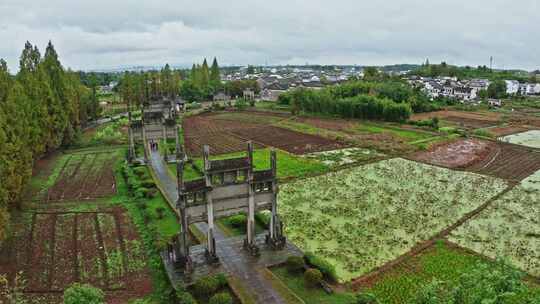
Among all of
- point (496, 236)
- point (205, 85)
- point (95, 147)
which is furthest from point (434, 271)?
point (205, 85)

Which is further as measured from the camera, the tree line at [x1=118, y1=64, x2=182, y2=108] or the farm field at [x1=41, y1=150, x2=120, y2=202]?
the tree line at [x1=118, y1=64, x2=182, y2=108]

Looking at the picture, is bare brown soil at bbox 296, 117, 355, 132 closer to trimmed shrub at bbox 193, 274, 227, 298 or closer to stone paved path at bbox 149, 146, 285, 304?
stone paved path at bbox 149, 146, 285, 304

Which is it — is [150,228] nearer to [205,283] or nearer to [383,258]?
[205,283]

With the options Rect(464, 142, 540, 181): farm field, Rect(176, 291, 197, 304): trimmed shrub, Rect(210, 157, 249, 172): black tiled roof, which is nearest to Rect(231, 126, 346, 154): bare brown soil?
Rect(464, 142, 540, 181): farm field

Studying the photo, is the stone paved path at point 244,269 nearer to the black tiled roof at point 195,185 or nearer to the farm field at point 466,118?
the black tiled roof at point 195,185

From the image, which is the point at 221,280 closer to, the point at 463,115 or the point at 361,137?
the point at 361,137
